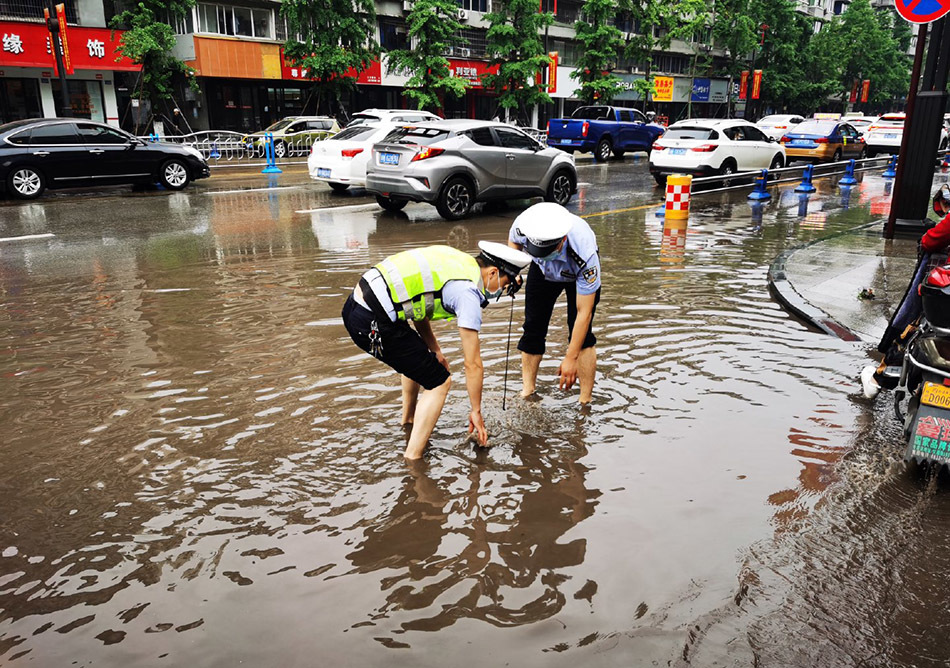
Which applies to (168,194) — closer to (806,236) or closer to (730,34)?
(806,236)

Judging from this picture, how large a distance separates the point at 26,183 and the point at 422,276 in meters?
14.0

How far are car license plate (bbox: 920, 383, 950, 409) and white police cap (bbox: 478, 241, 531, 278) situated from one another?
227cm

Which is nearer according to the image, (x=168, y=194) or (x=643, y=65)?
(x=168, y=194)

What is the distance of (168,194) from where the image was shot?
16.2 metres

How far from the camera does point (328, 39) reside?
29438 mm

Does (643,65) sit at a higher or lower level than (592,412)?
higher

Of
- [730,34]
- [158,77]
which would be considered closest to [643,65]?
[730,34]

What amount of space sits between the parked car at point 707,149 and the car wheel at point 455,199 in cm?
670

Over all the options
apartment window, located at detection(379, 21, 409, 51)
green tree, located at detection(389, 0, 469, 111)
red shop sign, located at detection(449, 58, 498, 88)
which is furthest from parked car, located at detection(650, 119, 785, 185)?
apartment window, located at detection(379, 21, 409, 51)

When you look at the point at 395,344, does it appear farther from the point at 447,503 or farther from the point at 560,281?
the point at 560,281

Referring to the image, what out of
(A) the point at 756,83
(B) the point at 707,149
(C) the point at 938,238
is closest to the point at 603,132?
(B) the point at 707,149

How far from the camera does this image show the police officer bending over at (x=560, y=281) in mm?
4531

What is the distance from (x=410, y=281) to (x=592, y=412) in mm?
1885

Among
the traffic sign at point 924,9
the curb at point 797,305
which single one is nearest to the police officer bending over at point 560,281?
the curb at point 797,305
